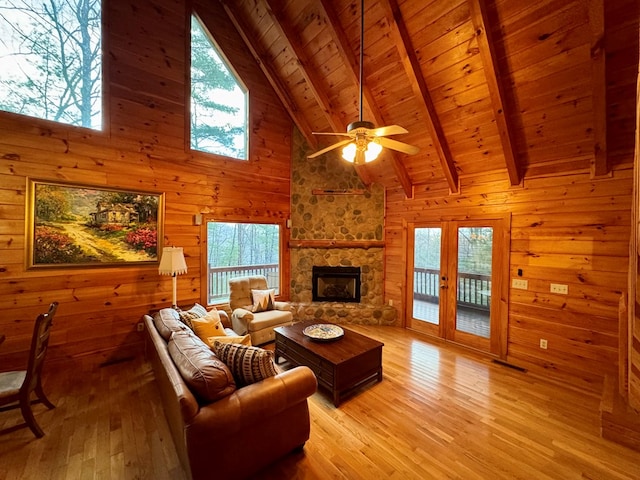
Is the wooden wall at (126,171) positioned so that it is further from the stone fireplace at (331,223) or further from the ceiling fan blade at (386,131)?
the ceiling fan blade at (386,131)

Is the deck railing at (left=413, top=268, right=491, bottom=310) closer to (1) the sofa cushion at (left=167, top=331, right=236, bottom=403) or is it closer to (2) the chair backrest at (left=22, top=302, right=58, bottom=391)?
(1) the sofa cushion at (left=167, top=331, right=236, bottom=403)

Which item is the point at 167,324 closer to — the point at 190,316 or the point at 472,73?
the point at 190,316

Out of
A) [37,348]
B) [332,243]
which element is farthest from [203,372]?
[332,243]

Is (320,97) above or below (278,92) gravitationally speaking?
below

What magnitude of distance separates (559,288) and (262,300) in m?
4.01

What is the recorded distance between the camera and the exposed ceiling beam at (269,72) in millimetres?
4586

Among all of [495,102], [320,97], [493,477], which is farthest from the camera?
[320,97]

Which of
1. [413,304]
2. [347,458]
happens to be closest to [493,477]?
[347,458]

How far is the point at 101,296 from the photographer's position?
145 inches

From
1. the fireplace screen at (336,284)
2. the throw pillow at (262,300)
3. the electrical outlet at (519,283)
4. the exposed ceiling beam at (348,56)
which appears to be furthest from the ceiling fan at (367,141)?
the fireplace screen at (336,284)

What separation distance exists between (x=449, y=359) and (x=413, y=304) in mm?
1265

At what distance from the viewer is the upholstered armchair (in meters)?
4.05

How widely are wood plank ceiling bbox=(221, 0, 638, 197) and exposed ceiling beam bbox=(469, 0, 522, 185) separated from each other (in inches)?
0.4

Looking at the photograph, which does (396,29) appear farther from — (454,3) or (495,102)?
(495,102)
